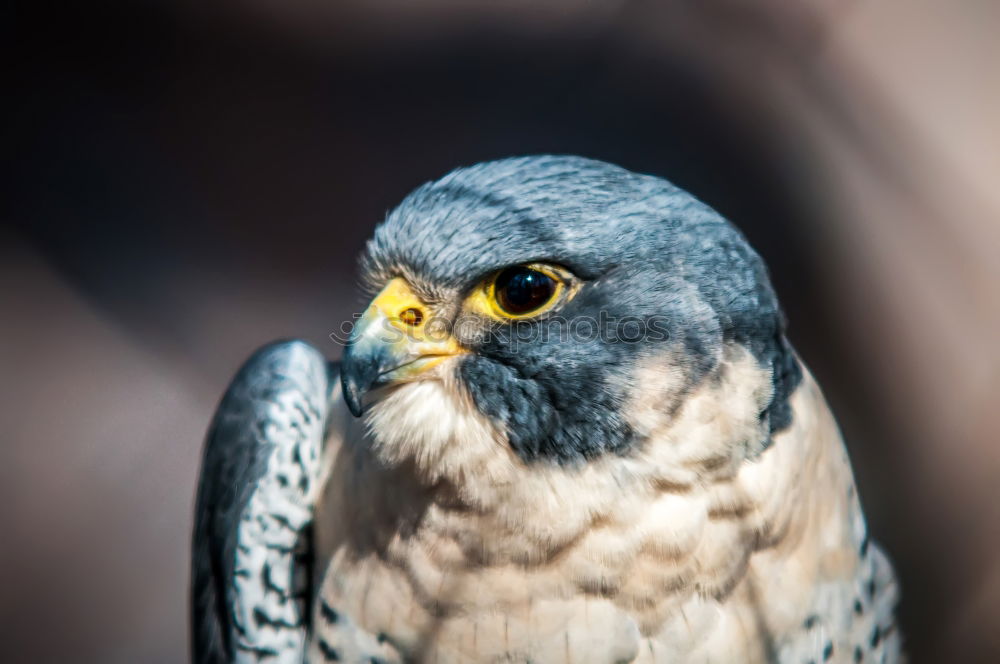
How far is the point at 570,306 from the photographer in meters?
1.89

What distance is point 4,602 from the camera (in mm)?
Result: 4207

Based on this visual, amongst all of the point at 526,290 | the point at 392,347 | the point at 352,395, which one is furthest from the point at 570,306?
the point at 352,395

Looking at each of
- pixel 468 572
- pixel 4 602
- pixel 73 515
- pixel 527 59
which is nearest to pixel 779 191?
pixel 527 59

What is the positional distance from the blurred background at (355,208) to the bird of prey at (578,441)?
1347mm

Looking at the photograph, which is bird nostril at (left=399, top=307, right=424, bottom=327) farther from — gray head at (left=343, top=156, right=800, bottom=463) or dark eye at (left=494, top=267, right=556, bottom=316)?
dark eye at (left=494, top=267, right=556, bottom=316)

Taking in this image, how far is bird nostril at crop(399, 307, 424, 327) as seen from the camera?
200 cm

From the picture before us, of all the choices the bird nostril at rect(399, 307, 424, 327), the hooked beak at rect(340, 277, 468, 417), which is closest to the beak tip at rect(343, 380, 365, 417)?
the hooked beak at rect(340, 277, 468, 417)

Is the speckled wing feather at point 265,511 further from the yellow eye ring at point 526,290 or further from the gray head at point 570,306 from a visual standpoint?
the yellow eye ring at point 526,290

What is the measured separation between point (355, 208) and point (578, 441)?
306 cm

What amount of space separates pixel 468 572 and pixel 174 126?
10.3 ft

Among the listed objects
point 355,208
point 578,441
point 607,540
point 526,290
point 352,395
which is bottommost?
point 607,540

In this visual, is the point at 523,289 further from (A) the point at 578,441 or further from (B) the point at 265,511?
(B) the point at 265,511

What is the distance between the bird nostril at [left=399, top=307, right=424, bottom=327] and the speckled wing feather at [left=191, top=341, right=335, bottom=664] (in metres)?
0.64

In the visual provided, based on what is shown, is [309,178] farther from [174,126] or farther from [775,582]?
[775,582]
